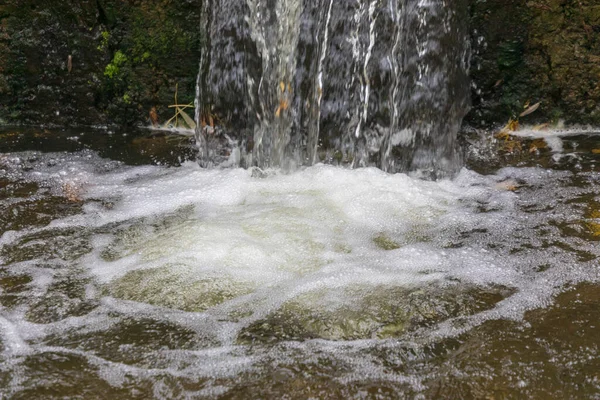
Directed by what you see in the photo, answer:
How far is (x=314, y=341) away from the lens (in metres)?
2.18

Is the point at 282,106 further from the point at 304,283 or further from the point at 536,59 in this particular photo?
the point at 536,59

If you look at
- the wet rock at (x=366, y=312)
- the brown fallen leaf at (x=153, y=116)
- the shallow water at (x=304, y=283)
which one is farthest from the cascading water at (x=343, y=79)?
the wet rock at (x=366, y=312)

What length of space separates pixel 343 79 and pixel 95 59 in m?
2.13

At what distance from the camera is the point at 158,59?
4695 mm

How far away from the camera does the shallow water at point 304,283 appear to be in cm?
199

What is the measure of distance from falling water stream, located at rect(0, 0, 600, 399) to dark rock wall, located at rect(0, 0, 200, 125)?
28 cm

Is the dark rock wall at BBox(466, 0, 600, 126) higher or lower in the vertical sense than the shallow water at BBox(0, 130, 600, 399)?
higher

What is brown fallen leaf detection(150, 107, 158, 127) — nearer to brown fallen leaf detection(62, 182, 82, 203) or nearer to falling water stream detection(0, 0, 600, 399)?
falling water stream detection(0, 0, 600, 399)

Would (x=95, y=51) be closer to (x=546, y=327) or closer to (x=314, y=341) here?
(x=314, y=341)

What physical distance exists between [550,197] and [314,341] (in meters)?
1.88

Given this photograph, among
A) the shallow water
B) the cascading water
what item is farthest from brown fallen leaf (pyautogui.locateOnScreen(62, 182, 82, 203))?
the cascading water

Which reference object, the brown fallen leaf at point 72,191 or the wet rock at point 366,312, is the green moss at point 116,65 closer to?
the brown fallen leaf at point 72,191

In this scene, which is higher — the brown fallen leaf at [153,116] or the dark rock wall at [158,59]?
the dark rock wall at [158,59]

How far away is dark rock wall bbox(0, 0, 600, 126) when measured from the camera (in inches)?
167
